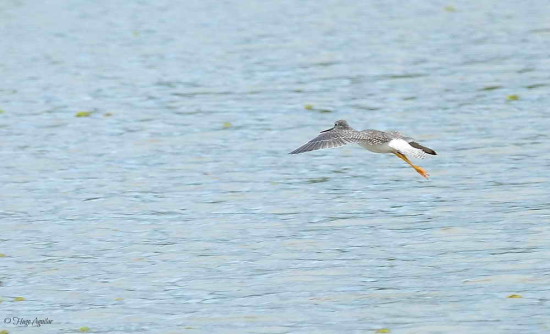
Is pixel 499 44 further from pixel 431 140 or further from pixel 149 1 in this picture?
pixel 149 1

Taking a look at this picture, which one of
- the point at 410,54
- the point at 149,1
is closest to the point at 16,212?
the point at 410,54

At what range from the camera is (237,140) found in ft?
64.8

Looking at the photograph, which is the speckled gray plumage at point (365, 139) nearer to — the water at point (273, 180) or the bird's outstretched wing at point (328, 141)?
the bird's outstretched wing at point (328, 141)

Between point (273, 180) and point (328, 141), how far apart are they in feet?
9.70

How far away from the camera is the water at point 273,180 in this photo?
11914 mm

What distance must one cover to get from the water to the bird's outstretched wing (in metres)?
0.97

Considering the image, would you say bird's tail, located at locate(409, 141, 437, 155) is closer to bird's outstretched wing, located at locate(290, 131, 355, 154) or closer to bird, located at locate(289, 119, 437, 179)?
bird, located at locate(289, 119, 437, 179)

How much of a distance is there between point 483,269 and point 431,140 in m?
6.62

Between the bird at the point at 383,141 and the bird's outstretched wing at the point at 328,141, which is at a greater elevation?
the bird's outstretched wing at the point at 328,141

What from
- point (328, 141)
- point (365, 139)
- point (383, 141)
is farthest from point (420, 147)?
point (328, 141)

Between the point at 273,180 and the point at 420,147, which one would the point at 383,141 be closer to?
the point at 420,147

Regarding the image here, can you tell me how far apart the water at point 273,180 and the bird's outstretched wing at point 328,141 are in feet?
3.17

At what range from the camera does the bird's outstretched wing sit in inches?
555

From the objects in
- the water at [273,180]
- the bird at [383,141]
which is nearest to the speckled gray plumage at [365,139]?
the bird at [383,141]
